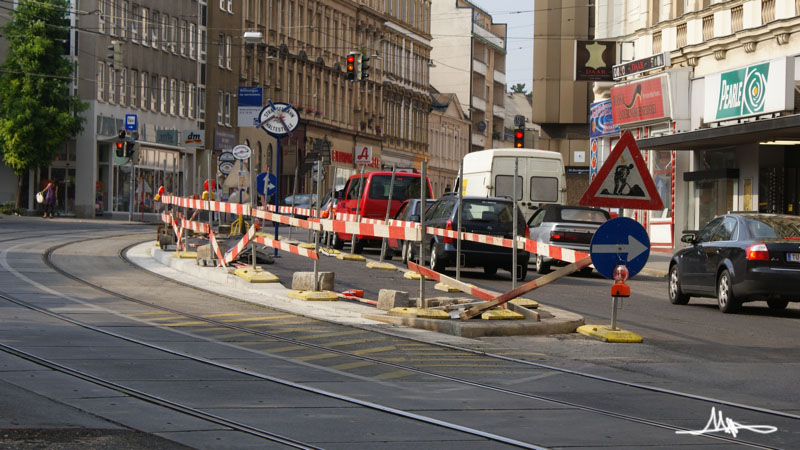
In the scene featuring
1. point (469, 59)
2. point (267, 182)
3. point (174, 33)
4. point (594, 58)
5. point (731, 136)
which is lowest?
point (267, 182)

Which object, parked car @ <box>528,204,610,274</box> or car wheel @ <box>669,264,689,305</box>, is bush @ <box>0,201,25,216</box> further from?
car wheel @ <box>669,264,689,305</box>

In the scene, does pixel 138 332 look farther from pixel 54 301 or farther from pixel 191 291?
pixel 191 291

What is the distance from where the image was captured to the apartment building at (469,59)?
11769cm

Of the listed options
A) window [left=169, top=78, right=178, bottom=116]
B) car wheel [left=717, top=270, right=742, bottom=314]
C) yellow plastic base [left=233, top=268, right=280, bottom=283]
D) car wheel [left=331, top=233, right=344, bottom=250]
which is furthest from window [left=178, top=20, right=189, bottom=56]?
car wheel [left=717, top=270, right=742, bottom=314]

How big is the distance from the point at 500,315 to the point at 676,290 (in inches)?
256

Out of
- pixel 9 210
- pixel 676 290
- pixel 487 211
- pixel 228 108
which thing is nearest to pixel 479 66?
pixel 228 108

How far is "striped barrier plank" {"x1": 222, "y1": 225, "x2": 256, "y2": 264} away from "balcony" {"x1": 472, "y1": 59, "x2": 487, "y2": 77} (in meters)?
97.3

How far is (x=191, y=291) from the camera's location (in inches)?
747

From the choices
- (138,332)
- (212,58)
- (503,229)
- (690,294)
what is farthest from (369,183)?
(212,58)

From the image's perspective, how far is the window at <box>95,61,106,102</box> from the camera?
62.9 metres

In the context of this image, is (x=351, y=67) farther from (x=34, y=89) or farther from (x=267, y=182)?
(x=34, y=89)

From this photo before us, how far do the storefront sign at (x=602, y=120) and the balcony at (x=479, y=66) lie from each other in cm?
6792

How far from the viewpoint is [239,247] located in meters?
21.5

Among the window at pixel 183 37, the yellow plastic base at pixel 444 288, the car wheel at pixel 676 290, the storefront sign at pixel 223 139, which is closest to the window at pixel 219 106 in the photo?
the storefront sign at pixel 223 139
